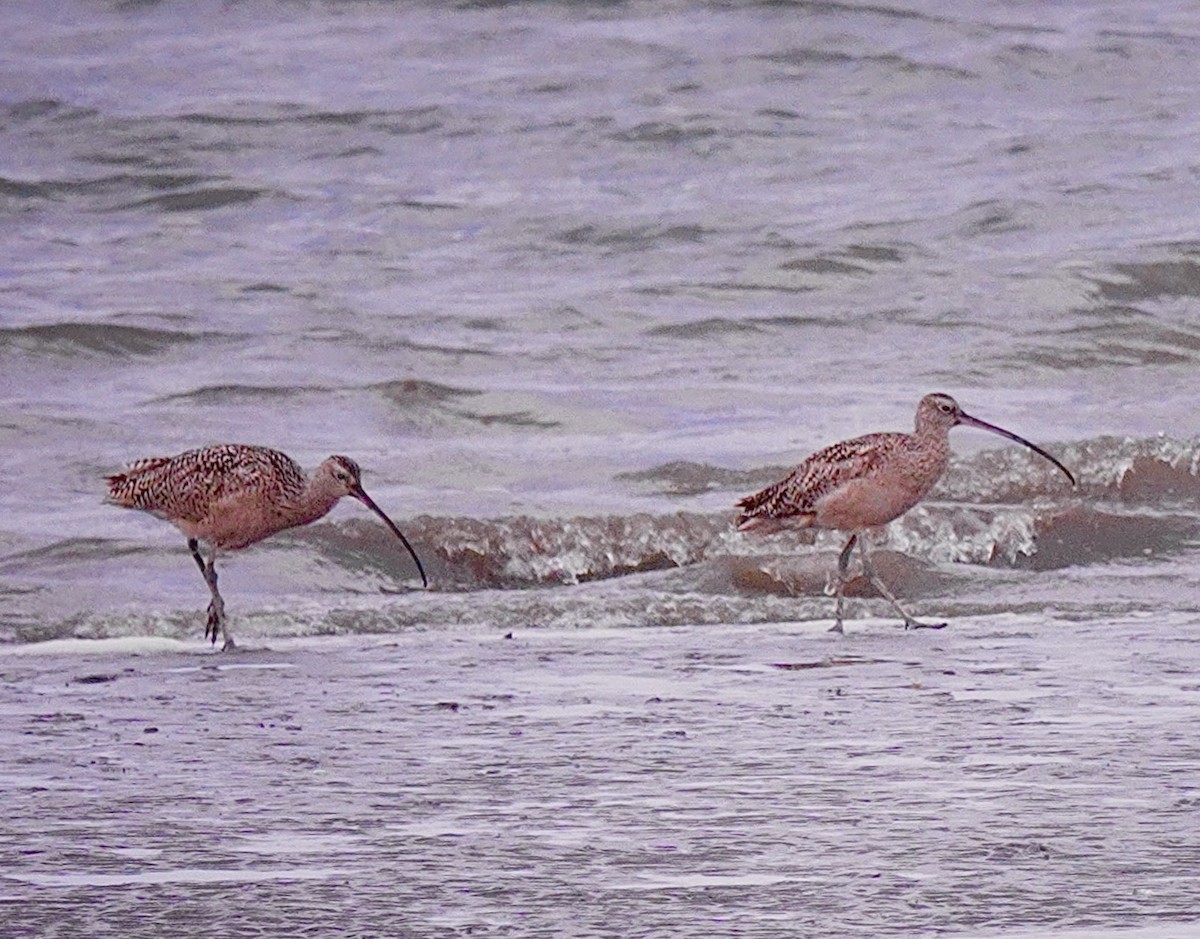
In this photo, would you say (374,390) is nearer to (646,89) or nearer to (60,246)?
(60,246)

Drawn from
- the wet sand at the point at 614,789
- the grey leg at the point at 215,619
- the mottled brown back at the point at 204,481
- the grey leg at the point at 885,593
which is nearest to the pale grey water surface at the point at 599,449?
the wet sand at the point at 614,789

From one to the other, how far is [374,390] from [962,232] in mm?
5144

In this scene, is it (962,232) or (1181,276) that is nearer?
(1181,276)

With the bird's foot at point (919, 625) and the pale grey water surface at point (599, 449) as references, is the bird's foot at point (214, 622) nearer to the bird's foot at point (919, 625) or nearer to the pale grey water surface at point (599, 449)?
the pale grey water surface at point (599, 449)

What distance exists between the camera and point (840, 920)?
426 cm

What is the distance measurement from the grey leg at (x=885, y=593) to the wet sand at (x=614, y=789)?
526 mm

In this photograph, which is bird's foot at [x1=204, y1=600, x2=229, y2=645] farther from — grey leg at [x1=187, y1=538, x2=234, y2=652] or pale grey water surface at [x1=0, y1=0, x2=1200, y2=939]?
pale grey water surface at [x1=0, y1=0, x2=1200, y2=939]

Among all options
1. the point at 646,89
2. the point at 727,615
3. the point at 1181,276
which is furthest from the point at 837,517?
the point at 646,89

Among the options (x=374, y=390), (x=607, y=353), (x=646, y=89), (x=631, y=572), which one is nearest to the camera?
(x=631, y=572)

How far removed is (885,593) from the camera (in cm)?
865

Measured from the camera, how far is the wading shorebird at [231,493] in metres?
8.91

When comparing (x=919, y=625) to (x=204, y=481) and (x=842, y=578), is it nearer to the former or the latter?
(x=842, y=578)

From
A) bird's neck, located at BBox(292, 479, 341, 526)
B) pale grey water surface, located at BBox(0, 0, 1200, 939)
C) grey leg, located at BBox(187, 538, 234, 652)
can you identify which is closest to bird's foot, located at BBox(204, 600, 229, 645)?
grey leg, located at BBox(187, 538, 234, 652)

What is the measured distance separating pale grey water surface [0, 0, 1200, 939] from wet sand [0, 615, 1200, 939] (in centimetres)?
2
